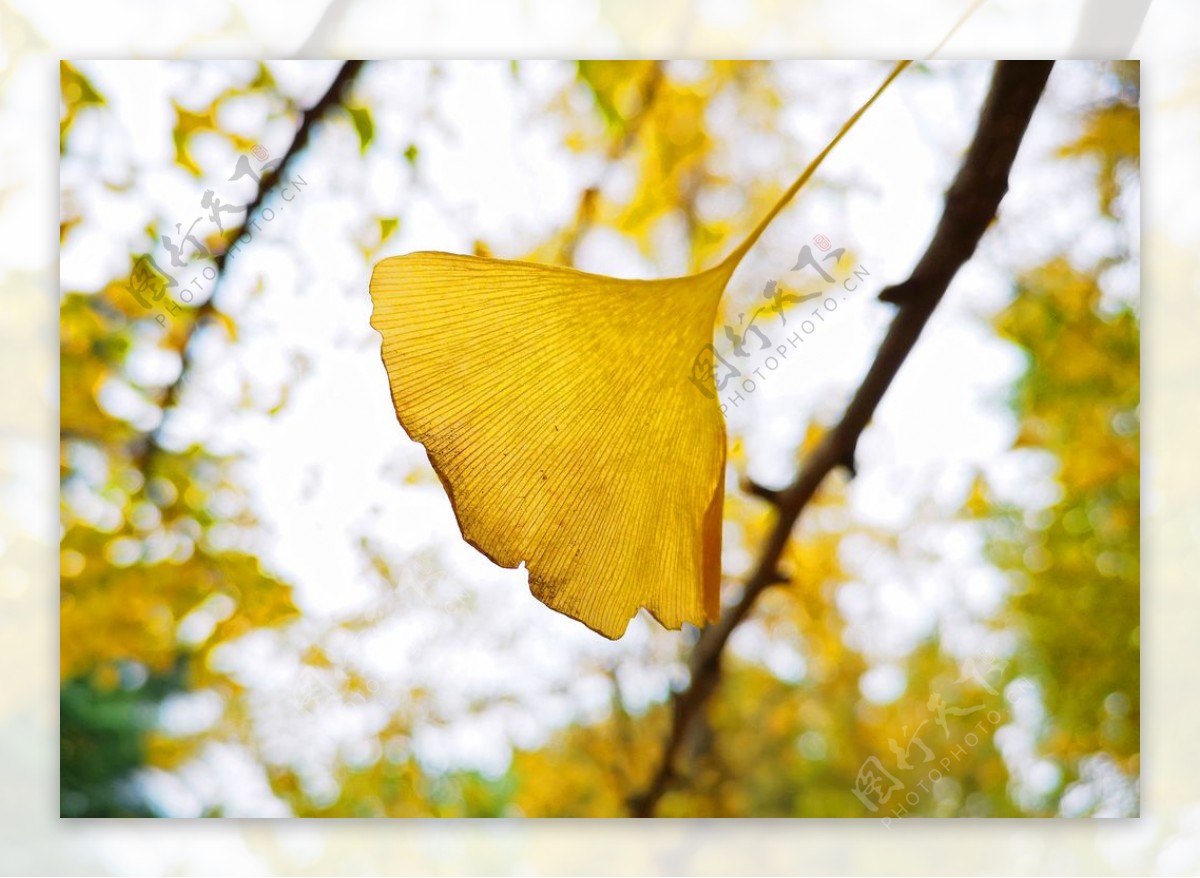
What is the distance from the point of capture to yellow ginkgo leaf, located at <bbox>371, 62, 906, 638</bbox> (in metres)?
0.52

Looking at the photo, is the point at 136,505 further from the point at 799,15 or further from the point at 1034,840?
the point at 1034,840

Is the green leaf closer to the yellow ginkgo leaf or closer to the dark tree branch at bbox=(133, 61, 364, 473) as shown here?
the dark tree branch at bbox=(133, 61, 364, 473)

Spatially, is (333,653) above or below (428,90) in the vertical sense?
below

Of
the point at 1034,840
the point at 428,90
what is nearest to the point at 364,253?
the point at 428,90

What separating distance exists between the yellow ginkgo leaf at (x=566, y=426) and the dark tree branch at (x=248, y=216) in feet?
1.70

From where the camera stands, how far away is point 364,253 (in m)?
0.99

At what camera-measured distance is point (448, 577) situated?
0.98 meters

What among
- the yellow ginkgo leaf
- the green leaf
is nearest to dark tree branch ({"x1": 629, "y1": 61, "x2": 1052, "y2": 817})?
the yellow ginkgo leaf

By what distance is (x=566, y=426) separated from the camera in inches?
20.6

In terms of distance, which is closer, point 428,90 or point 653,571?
point 653,571

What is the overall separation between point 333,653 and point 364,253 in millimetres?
386

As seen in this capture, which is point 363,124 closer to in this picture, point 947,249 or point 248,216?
point 248,216

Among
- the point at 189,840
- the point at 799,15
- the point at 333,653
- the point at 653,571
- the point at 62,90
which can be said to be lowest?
the point at 189,840

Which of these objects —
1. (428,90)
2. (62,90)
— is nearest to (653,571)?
(428,90)
